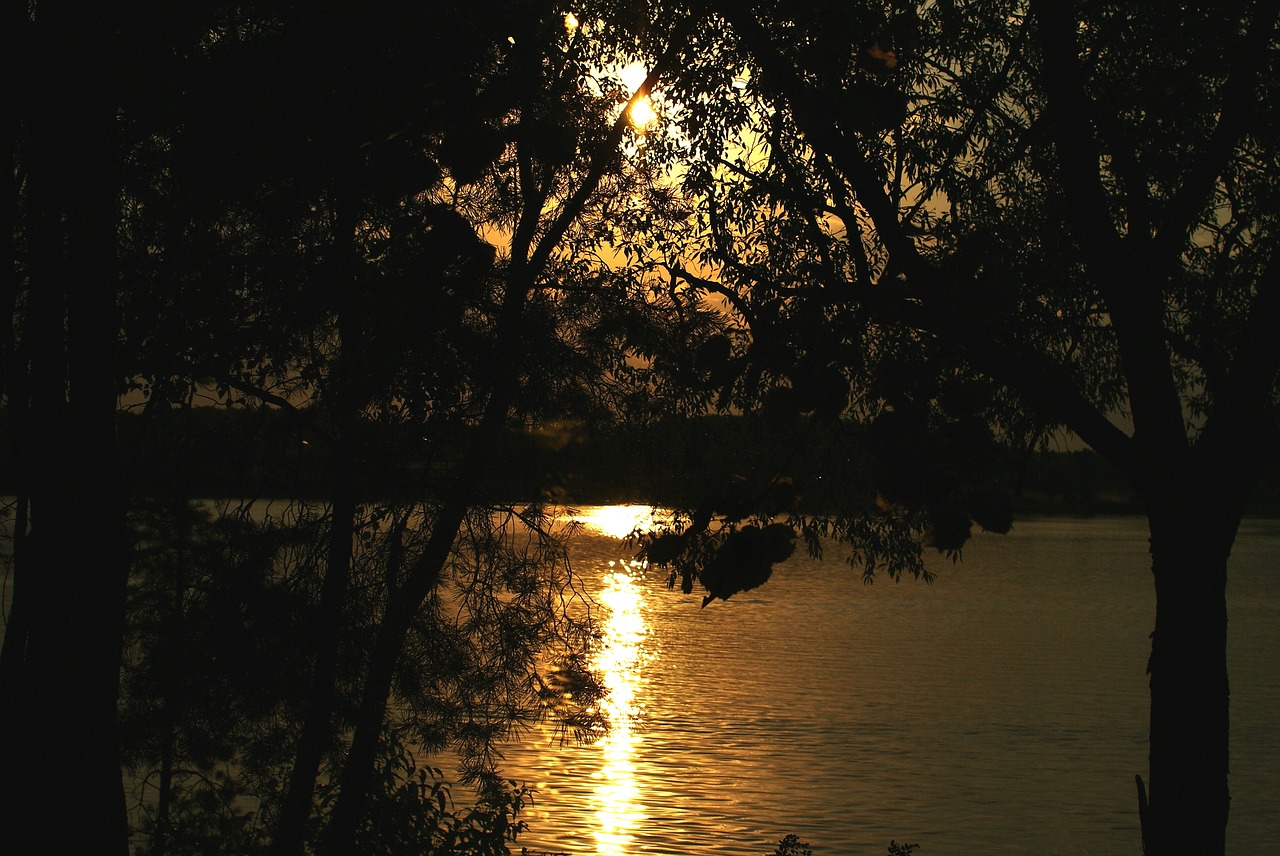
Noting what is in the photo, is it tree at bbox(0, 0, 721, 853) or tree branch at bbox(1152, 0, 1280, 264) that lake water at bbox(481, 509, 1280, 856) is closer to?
tree at bbox(0, 0, 721, 853)

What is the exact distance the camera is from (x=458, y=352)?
9117 millimetres

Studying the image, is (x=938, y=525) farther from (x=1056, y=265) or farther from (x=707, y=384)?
(x=1056, y=265)

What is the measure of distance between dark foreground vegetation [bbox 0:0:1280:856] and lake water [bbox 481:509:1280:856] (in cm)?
176

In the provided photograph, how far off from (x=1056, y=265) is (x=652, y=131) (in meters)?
3.36

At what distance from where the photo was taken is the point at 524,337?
10.1 m

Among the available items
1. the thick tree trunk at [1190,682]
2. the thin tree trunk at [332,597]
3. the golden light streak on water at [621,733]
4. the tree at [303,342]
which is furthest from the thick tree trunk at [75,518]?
the thick tree trunk at [1190,682]


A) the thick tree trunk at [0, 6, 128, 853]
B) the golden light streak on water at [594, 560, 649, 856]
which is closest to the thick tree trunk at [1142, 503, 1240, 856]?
the golden light streak on water at [594, 560, 649, 856]

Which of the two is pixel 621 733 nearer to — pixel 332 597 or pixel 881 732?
pixel 881 732

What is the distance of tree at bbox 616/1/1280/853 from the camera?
3.13 metres

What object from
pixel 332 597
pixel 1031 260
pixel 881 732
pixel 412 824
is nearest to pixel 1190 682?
pixel 1031 260

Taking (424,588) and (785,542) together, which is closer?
(785,542)

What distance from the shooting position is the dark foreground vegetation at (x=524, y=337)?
4105 millimetres

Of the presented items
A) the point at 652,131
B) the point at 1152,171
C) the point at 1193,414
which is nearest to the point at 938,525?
the point at 1152,171

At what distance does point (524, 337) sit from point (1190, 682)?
6.00 metres
